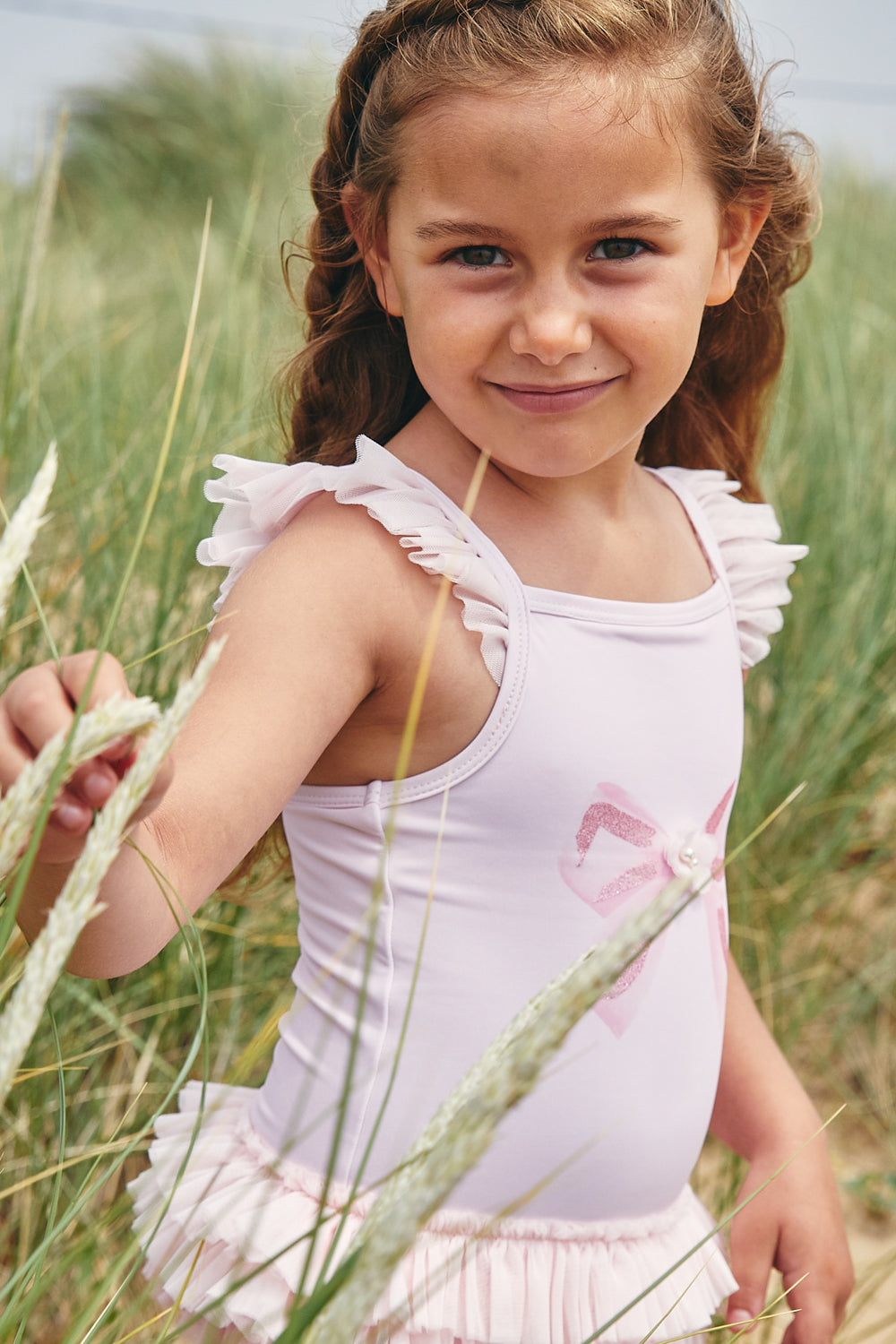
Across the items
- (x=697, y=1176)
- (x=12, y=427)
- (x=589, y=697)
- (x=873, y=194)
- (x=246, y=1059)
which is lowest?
(x=697, y=1176)

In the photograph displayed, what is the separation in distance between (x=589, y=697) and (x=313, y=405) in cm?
49

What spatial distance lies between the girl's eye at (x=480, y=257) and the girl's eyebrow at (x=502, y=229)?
2 centimetres

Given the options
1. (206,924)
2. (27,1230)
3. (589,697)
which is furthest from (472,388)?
(27,1230)

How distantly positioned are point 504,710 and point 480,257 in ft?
1.21

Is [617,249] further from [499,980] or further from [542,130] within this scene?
[499,980]

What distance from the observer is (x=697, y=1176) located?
181 cm

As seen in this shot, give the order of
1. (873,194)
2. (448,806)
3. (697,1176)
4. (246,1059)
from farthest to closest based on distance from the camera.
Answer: (873,194), (697,1176), (448,806), (246,1059)

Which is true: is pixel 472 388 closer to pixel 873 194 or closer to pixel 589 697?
pixel 589 697

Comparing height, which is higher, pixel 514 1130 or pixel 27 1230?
pixel 514 1130

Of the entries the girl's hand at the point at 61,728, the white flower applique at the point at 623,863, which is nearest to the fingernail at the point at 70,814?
the girl's hand at the point at 61,728

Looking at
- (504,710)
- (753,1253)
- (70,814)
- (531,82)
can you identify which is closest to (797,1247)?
(753,1253)

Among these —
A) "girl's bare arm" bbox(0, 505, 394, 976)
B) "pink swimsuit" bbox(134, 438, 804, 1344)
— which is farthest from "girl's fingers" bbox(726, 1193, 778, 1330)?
"girl's bare arm" bbox(0, 505, 394, 976)

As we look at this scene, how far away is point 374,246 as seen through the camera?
1168 mm

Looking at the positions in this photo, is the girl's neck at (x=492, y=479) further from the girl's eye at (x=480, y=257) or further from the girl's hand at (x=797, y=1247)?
the girl's hand at (x=797, y=1247)
